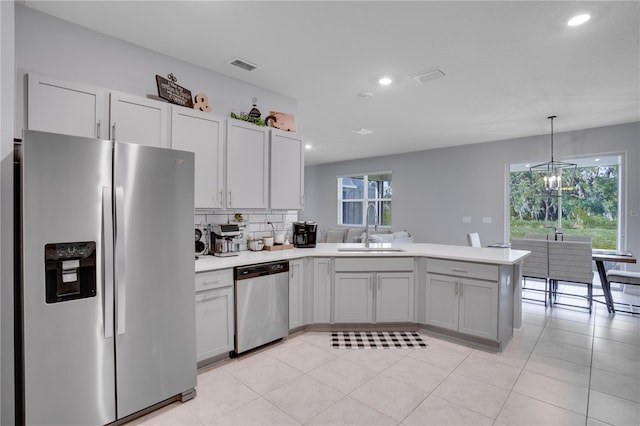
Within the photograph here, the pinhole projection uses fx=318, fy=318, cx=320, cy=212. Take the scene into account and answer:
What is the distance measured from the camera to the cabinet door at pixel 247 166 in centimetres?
306

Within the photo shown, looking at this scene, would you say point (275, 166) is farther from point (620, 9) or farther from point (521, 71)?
point (620, 9)

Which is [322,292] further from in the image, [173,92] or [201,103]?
[173,92]

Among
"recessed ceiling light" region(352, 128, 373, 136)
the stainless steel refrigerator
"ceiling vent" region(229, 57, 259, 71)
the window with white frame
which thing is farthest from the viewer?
the window with white frame

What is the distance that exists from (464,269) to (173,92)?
3104mm

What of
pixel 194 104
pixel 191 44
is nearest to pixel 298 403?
pixel 194 104

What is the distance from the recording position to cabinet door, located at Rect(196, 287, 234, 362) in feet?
7.96

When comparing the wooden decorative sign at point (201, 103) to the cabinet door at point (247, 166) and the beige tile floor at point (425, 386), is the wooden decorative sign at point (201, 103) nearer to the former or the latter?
the cabinet door at point (247, 166)

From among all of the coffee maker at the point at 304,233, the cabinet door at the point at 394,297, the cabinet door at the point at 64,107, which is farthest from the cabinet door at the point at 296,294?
the cabinet door at the point at 64,107

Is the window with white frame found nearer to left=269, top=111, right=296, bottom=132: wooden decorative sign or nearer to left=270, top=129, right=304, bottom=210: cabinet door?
left=270, top=129, right=304, bottom=210: cabinet door

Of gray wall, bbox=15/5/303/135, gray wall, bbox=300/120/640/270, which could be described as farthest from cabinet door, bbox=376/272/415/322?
gray wall, bbox=300/120/640/270

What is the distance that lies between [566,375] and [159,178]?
10.9 feet

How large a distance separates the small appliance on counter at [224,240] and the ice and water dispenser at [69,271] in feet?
4.09

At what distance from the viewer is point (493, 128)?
209 inches

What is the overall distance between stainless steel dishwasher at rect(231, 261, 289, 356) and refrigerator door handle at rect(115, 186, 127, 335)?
3.05 feet
